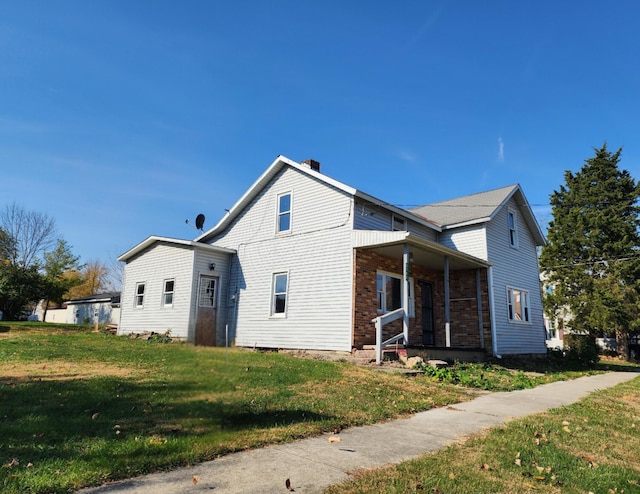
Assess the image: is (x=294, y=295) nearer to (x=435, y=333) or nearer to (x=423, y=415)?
(x=435, y=333)

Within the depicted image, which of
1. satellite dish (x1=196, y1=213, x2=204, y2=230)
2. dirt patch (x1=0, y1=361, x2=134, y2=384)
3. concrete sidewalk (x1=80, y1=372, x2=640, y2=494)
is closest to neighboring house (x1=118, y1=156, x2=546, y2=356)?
dirt patch (x1=0, y1=361, x2=134, y2=384)

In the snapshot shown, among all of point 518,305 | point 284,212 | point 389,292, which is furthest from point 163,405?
point 518,305

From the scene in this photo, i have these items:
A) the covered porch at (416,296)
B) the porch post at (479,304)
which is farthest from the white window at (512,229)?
the porch post at (479,304)

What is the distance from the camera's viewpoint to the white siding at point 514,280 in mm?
16453

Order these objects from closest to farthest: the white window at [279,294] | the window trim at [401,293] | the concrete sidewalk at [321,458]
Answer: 1. the concrete sidewalk at [321,458]
2. the window trim at [401,293]
3. the white window at [279,294]

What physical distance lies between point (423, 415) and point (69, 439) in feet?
14.7

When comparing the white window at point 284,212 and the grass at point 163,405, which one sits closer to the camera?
the grass at point 163,405

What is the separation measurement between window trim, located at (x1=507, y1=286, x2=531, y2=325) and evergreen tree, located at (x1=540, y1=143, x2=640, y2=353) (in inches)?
494

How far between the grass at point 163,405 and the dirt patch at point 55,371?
0.7 inches

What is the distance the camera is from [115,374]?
7.59 metres

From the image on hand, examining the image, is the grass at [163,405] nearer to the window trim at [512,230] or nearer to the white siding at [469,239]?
the white siding at [469,239]

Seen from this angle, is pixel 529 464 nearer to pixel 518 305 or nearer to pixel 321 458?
pixel 321 458

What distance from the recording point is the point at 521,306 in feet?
59.9

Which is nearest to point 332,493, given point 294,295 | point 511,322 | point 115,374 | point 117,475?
point 117,475
